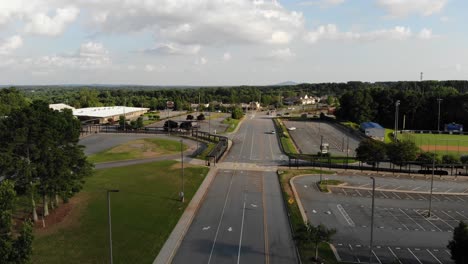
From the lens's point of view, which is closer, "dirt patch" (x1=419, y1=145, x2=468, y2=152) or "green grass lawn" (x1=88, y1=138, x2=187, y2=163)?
"green grass lawn" (x1=88, y1=138, x2=187, y2=163)

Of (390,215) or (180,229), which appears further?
(390,215)

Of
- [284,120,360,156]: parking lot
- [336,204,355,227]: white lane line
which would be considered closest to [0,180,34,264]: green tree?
[336,204,355,227]: white lane line

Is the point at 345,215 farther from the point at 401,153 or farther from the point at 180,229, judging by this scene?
the point at 401,153

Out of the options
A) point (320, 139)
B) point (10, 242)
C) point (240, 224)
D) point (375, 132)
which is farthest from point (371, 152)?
point (10, 242)

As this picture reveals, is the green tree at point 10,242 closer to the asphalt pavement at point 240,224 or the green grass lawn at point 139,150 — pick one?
the asphalt pavement at point 240,224

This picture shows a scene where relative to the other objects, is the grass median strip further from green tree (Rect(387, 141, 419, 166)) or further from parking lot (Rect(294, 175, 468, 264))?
green tree (Rect(387, 141, 419, 166))

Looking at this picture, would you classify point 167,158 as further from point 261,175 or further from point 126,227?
point 126,227
